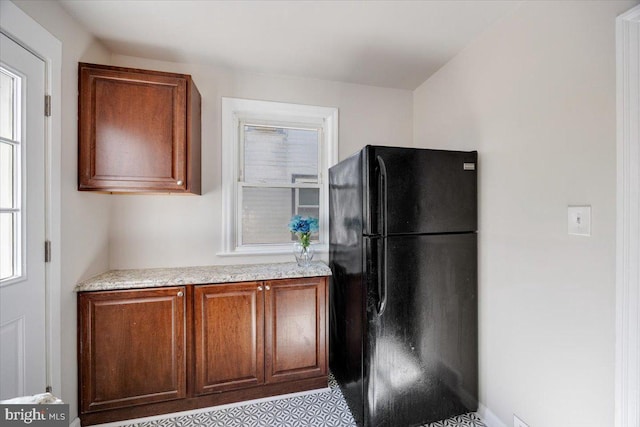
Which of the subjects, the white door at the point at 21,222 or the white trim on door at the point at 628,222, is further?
the white door at the point at 21,222

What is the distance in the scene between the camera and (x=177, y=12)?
5.51ft

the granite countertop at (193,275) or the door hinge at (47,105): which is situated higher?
the door hinge at (47,105)

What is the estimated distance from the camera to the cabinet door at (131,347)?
1737mm

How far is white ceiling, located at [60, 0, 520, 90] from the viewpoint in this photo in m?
1.63

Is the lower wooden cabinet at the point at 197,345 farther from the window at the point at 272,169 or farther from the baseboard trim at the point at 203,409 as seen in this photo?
the window at the point at 272,169

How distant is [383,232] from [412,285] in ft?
1.26

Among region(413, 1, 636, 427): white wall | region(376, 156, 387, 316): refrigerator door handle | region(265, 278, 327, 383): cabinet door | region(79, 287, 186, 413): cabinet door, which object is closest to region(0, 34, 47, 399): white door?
region(79, 287, 186, 413): cabinet door

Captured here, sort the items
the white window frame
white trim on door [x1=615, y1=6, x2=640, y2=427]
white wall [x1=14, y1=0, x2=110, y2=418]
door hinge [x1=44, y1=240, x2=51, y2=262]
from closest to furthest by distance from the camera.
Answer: white trim on door [x1=615, y1=6, x2=640, y2=427] < the white window frame < door hinge [x1=44, y1=240, x2=51, y2=262] < white wall [x1=14, y1=0, x2=110, y2=418]

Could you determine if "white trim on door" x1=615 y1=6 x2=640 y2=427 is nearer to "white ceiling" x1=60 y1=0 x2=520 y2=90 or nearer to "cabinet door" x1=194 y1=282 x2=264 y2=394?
"white ceiling" x1=60 y1=0 x2=520 y2=90

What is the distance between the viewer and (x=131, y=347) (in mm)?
1789

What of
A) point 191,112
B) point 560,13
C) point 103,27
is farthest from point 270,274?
point 560,13

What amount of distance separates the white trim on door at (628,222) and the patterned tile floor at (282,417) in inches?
37.3

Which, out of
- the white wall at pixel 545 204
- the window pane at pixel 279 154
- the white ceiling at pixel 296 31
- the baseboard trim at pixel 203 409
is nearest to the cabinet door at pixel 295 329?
the baseboard trim at pixel 203 409

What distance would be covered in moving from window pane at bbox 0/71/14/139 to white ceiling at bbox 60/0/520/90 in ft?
2.09
